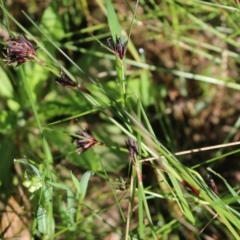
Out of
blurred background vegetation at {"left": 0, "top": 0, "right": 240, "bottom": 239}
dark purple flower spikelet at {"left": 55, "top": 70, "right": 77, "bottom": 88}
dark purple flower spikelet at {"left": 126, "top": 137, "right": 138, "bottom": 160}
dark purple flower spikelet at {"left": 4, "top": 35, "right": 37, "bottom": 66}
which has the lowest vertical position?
blurred background vegetation at {"left": 0, "top": 0, "right": 240, "bottom": 239}

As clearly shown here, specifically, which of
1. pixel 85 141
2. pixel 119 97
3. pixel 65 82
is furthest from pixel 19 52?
pixel 119 97

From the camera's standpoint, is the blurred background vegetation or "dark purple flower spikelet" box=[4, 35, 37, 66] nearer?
"dark purple flower spikelet" box=[4, 35, 37, 66]

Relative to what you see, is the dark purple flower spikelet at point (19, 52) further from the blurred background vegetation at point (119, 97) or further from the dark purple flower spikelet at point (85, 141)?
the blurred background vegetation at point (119, 97)

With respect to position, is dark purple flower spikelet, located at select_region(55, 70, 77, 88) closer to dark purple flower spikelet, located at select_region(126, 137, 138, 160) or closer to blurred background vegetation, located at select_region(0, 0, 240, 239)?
dark purple flower spikelet, located at select_region(126, 137, 138, 160)

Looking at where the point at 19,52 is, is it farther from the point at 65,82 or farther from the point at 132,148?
the point at 132,148

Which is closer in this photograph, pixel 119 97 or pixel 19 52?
pixel 19 52

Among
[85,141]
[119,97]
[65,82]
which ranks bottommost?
[119,97]

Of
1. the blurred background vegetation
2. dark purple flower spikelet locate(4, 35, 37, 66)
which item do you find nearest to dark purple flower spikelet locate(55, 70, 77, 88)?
dark purple flower spikelet locate(4, 35, 37, 66)

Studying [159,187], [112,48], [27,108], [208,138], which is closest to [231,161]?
[208,138]

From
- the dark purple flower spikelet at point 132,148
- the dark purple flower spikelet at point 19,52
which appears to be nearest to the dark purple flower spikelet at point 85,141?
the dark purple flower spikelet at point 132,148
